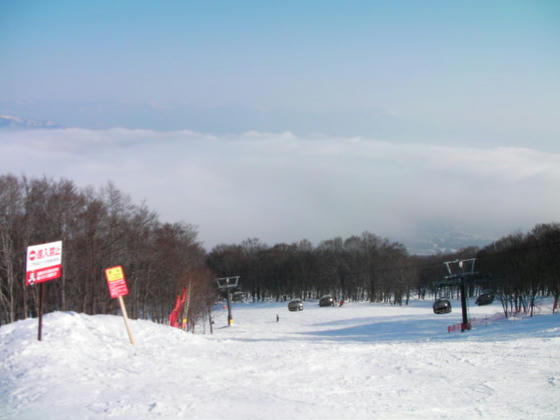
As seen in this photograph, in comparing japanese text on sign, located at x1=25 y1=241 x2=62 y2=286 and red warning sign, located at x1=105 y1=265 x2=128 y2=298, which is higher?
japanese text on sign, located at x1=25 y1=241 x2=62 y2=286

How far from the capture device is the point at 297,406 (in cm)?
952

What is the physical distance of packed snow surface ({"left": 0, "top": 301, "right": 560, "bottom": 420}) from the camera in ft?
30.6

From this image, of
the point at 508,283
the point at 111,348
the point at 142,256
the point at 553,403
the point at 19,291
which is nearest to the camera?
the point at 553,403

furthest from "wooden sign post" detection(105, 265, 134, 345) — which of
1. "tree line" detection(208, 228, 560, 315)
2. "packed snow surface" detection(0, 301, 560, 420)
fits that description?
"tree line" detection(208, 228, 560, 315)

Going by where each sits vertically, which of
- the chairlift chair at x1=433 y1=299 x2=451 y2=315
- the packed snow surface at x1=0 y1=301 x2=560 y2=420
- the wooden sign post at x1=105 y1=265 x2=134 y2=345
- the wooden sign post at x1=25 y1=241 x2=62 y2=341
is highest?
the wooden sign post at x1=25 y1=241 x2=62 y2=341

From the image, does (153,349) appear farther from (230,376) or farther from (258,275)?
(258,275)

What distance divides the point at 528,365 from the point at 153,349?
39.5 feet

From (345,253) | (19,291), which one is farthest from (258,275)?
(19,291)

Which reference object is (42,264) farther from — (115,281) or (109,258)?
(109,258)

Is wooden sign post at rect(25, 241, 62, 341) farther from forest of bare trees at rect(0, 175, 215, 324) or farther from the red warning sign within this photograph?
forest of bare trees at rect(0, 175, 215, 324)

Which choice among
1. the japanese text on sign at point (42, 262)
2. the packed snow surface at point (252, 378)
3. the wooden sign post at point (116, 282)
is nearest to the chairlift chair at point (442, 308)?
the packed snow surface at point (252, 378)

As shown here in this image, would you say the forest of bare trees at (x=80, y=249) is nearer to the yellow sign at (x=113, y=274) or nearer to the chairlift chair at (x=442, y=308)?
the yellow sign at (x=113, y=274)

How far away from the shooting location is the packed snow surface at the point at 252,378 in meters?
9.31

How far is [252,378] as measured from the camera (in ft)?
39.9
